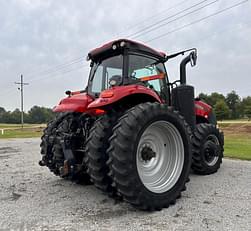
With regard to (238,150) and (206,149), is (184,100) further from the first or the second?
(238,150)

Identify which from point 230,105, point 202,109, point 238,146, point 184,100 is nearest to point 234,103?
point 230,105

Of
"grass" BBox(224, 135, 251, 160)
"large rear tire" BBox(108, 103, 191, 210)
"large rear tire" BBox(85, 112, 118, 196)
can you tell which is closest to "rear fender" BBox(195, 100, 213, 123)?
"large rear tire" BBox(108, 103, 191, 210)

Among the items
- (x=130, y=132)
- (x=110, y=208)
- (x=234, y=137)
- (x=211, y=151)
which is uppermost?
(x=130, y=132)

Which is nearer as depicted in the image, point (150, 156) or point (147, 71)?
point (150, 156)

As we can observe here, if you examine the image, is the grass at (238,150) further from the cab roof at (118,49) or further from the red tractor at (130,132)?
the cab roof at (118,49)

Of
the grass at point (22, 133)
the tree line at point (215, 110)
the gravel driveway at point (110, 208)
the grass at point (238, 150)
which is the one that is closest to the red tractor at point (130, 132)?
the gravel driveway at point (110, 208)

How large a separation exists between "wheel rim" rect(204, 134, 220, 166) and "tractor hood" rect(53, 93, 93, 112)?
2766 millimetres

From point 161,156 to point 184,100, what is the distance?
147 centimetres

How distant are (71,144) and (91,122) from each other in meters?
0.46

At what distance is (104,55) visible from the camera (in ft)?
15.6

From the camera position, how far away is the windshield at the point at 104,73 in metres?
4.52

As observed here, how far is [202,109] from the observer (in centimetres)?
629

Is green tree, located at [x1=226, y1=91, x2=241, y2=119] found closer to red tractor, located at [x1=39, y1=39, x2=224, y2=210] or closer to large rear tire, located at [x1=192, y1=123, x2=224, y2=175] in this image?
large rear tire, located at [x1=192, y1=123, x2=224, y2=175]

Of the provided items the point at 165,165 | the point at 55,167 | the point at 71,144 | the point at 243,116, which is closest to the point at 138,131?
the point at 165,165
